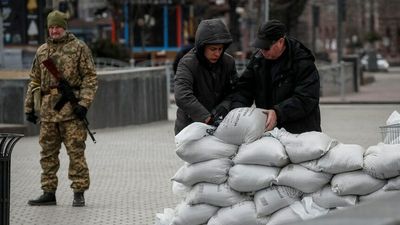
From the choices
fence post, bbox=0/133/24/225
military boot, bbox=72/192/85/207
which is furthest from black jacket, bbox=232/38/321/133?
military boot, bbox=72/192/85/207

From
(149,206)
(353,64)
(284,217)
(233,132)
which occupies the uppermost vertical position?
(233,132)

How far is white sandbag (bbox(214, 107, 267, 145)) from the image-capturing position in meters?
7.61

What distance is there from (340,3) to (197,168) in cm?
3546

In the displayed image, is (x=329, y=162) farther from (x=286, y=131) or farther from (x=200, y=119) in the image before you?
(x=200, y=119)

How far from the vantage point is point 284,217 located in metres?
7.42

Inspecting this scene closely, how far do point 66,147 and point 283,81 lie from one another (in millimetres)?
3384

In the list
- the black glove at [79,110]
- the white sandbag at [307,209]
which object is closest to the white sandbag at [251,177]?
the white sandbag at [307,209]

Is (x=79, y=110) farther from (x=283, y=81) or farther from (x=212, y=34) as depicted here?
(x=283, y=81)

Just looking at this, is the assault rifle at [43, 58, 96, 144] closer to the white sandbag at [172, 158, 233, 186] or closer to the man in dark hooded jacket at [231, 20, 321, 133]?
the man in dark hooded jacket at [231, 20, 321, 133]

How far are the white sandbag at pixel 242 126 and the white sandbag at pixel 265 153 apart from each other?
0.19 feet

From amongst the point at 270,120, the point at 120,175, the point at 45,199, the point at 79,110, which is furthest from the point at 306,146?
the point at 120,175

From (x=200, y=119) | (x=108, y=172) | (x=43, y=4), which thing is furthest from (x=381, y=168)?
(x=43, y=4)

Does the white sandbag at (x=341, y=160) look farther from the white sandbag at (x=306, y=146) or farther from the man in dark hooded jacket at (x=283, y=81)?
the man in dark hooded jacket at (x=283, y=81)

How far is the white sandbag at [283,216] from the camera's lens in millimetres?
7389
